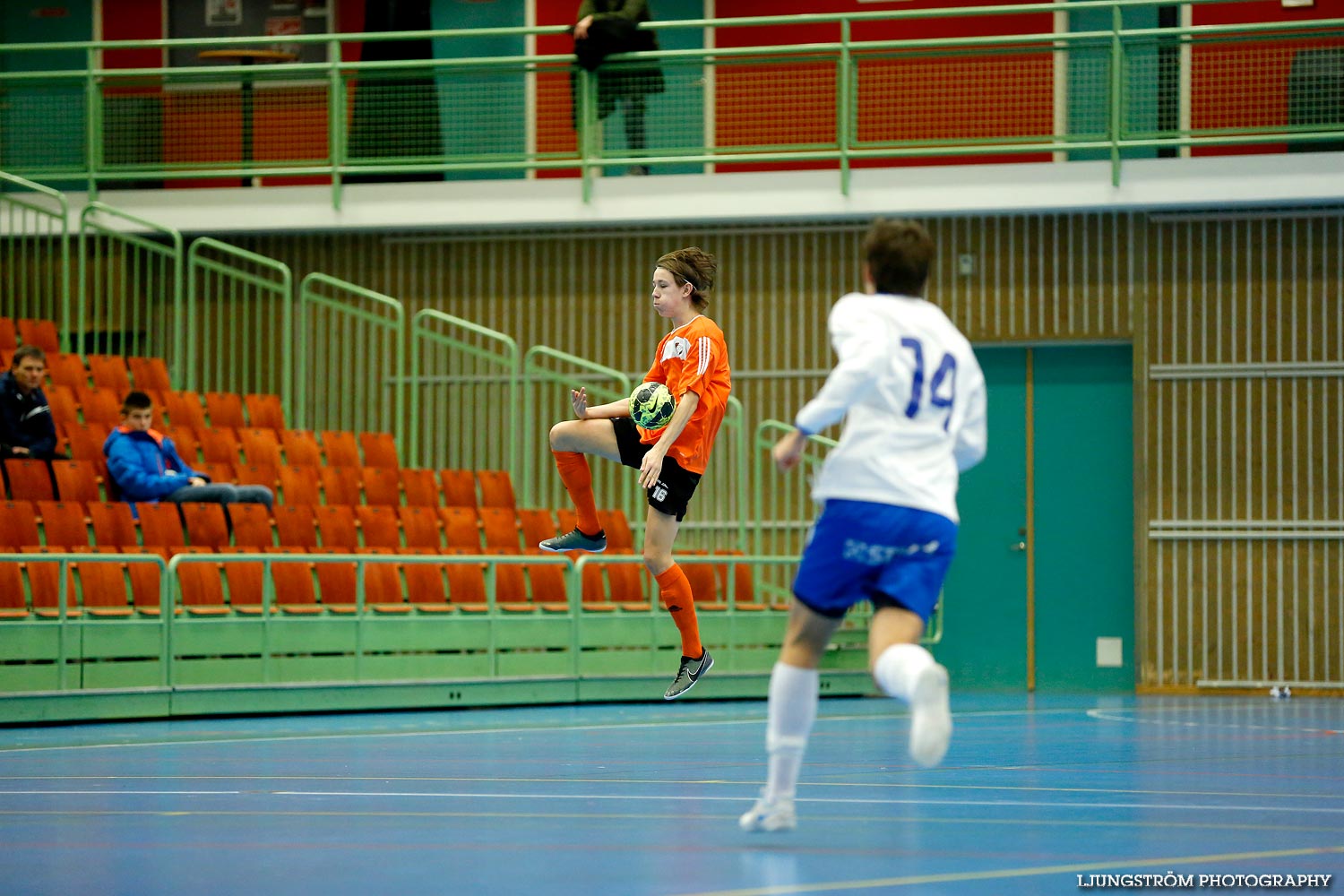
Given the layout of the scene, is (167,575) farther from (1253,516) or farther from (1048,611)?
(1253,516)

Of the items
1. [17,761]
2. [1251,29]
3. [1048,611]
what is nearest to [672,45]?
[1251,29]

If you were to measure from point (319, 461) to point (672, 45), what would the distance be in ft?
21.0

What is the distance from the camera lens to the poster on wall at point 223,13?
17641mm

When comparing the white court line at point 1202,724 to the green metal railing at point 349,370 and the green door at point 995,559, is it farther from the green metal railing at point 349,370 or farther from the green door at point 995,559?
the green metal railing at point 349,370

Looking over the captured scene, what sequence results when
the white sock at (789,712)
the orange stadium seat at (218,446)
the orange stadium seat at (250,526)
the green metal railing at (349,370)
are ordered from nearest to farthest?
the white sock at (789,712), the orange stadium seat at (250,526), the orange stadium seat at (218,446), the green metal railing at (349,370)

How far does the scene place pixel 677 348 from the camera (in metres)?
6.59

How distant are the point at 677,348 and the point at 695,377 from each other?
0.53ft

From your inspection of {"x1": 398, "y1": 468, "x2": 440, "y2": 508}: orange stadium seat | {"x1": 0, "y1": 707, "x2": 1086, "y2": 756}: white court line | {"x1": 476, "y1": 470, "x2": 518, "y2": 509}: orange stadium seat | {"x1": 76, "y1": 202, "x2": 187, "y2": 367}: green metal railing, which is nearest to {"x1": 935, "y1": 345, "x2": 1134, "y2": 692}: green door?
{"x1": 0, "y1": 707, "x2": 1086, "y2": 756}: white court line

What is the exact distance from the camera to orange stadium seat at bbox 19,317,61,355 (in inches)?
505

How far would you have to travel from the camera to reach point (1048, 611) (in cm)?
1523

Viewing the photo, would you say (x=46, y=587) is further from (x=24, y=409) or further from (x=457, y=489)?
(x=457, y=489)

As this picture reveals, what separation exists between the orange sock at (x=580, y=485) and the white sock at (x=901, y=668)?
2900mm

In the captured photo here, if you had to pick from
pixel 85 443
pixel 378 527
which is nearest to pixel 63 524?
pixel 85 443

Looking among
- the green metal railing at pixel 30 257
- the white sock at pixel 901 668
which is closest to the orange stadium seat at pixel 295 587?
the green metal railing at pixel 30 257
